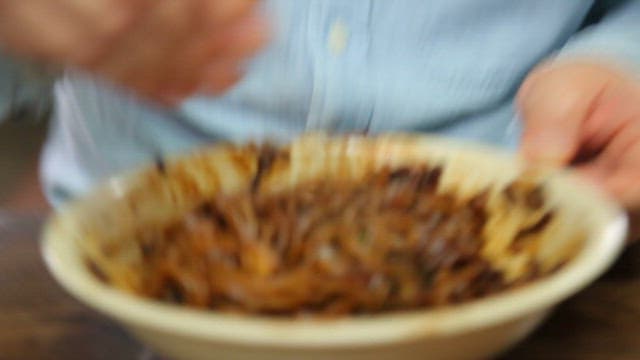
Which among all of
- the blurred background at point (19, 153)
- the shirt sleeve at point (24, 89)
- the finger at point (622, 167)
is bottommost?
the blurred background at point (19, 153)

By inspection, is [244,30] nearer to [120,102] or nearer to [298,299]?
[298,299]

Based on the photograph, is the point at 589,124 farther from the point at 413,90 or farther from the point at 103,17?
the point at 103,17

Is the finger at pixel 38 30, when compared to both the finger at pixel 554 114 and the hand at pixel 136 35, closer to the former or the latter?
the hand at pixel 136 35

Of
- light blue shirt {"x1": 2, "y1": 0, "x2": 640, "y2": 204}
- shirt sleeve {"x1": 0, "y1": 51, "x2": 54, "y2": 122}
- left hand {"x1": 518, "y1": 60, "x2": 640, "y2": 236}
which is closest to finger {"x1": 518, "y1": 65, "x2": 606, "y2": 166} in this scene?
left hand {"x1": 518, "y1": 60, "x2": 640, "y2": 236}

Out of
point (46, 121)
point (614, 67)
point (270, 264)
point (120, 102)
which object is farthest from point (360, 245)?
point (46, 121)

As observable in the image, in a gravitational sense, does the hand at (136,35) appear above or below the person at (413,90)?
above

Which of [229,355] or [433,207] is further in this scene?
[433,207]

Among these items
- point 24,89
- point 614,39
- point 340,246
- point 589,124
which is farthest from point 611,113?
point 24,89

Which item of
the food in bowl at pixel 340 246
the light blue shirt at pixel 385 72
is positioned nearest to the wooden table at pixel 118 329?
the food in bowl at pixel 340 246
